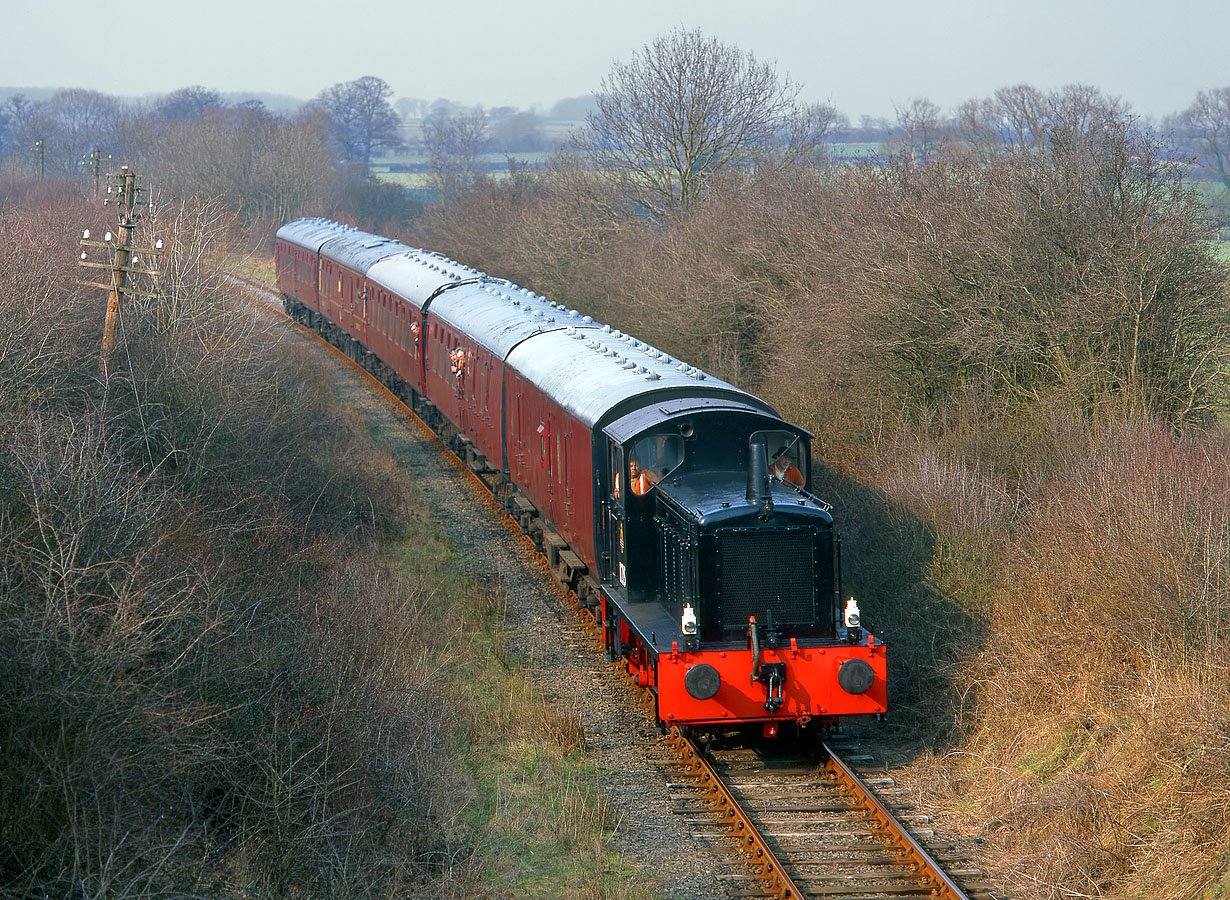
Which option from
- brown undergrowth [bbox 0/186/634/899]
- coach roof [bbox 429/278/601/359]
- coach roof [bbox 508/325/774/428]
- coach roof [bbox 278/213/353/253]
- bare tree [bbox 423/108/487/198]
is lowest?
brown undergrowth [bbox 0/186/634/899]

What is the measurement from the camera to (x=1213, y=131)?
3106 centimetres

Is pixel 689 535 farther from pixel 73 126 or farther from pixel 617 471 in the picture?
pixel 73 126

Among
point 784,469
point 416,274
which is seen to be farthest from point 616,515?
point 416,274

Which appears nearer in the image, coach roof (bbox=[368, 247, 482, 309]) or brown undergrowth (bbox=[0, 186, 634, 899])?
brown undergrowth (bbox=[0, 186, 634, 899])

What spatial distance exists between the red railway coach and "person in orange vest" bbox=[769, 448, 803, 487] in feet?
0.06

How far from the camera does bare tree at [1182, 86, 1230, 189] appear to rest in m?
28.8

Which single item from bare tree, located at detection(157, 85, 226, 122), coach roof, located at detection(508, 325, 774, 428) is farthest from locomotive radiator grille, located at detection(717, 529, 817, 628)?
bare tree, located at detection(157, 85, 226, 122)

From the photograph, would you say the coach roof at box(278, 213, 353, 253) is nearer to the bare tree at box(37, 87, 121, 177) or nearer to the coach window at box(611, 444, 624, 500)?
the coach window at box(611, 444, 624, 500)

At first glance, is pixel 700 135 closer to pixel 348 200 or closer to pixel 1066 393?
pixel 1066 393

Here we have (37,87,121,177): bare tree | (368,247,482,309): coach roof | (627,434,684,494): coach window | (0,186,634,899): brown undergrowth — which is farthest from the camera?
(37,87,121,177): bare tree

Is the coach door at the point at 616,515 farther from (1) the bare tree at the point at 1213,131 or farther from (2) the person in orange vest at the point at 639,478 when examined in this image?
(1) the bare tree at the point at 1213,131

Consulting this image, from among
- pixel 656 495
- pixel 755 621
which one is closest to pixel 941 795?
pixel 755 621

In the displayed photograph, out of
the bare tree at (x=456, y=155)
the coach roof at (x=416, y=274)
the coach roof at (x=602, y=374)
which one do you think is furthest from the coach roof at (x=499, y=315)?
the bare tree at (x=456, y=155)

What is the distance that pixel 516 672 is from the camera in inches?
556
